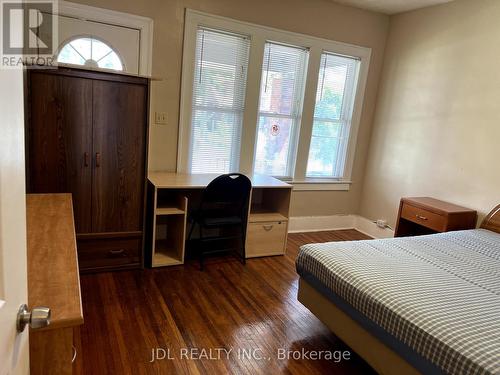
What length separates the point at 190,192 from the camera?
358 centimetres

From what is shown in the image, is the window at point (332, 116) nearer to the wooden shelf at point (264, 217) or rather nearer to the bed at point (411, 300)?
the wooden shelf at point (264, 217)

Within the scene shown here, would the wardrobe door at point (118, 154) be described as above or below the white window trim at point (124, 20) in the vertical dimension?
below

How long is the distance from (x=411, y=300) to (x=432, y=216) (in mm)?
1873

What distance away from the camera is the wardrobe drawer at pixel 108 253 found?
2842 mm

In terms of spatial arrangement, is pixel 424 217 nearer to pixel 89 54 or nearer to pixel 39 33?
pixel 89 54

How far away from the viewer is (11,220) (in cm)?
71

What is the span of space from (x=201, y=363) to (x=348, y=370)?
84cm

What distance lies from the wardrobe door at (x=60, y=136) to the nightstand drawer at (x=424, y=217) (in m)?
2.93

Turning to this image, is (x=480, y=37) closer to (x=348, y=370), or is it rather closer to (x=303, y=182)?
(x=303, y=182)

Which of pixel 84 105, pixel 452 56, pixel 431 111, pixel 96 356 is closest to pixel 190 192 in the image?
pixel 84 105

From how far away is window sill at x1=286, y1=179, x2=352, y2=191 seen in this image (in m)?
4.32

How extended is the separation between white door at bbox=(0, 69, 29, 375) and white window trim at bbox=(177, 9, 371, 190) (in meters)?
2.82

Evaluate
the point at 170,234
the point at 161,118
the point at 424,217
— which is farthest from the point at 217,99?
the point at 424,217

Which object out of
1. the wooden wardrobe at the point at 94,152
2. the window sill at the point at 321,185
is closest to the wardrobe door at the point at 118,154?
the wooden wardrobe at the point at 94,152
